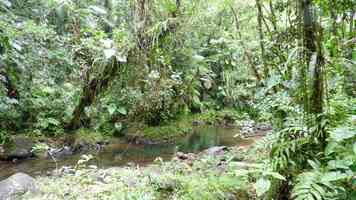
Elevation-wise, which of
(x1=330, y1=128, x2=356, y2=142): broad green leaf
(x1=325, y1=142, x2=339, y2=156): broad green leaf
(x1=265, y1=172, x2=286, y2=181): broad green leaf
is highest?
(x1=330, y1=128, x2=356, y2=142): broad green leaf

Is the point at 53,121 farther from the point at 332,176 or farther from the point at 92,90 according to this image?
the point at 332,176

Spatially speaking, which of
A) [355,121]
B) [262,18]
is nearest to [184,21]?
[262,18]

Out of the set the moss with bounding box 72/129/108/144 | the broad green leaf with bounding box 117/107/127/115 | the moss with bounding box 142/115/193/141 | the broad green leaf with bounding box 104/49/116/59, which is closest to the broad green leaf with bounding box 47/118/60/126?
the moss with bounding box 72/129/108/144

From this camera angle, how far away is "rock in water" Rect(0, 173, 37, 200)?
281cm

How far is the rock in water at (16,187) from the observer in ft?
9.21

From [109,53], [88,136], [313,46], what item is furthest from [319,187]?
[88,136]

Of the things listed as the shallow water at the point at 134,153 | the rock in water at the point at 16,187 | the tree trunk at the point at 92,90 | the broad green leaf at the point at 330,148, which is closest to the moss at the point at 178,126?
the shallow water at the point at 134,153

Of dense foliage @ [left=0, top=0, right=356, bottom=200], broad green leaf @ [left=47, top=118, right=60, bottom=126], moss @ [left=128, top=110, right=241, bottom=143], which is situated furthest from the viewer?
moss @ [left=128, top=110, right=241, bottom=143]

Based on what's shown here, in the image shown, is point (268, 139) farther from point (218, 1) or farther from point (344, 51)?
point (218, 1)

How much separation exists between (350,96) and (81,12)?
414cm

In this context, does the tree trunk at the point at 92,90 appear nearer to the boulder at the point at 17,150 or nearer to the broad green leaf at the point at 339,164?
the boulder at the point at 17,150

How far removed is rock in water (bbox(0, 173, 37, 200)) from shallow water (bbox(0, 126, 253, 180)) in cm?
193

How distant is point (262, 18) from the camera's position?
11.9 ft

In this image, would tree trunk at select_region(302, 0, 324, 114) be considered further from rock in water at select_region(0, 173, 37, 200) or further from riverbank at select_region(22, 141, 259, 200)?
rock in water at select_region(0, 173, 37, 200)
